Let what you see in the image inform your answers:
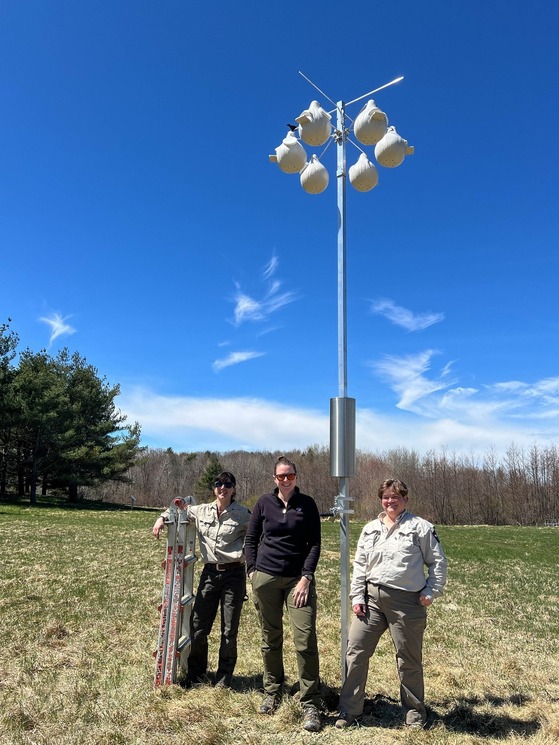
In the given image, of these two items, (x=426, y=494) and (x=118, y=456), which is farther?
(x=426, y=494)

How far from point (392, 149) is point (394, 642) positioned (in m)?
3.91

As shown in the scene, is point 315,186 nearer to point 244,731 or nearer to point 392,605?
point 392,605

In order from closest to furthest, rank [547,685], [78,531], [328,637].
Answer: [547,685], [328,637], [78,531]

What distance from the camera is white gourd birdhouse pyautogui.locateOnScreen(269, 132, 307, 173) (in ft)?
15.3

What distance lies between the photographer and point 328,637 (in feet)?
20.5

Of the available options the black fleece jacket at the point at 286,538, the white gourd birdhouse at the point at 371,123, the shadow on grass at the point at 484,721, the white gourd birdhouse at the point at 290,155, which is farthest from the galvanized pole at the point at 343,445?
the white gourd birdhouse at the point at 371,123

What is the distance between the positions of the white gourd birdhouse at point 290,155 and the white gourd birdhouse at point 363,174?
463 millimetres

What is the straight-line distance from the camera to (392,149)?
4.46 m

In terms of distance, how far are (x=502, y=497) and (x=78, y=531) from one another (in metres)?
41.5

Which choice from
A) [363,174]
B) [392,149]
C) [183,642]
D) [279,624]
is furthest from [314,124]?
[183,642]

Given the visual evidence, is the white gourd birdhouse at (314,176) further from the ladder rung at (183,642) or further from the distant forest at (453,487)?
the distant forest at (453,487)

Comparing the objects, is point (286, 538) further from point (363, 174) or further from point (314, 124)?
point (314, 124)

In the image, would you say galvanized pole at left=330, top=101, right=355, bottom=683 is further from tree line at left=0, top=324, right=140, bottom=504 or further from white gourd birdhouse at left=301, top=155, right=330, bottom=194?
tree line at left=0, top=324, right=140, bottom=504

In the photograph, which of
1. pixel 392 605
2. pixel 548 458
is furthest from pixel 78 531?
pixel 548 458
